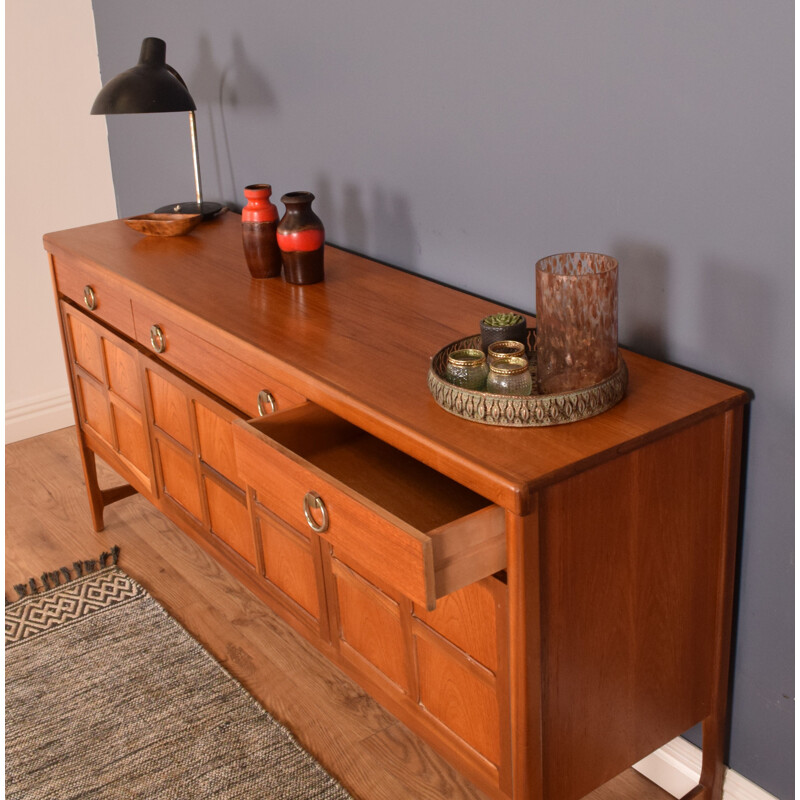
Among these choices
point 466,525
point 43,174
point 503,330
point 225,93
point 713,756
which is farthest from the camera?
Answer: point 43,174

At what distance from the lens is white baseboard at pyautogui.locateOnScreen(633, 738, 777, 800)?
1601 millimetres

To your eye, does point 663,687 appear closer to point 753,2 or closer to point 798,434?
point 798,434

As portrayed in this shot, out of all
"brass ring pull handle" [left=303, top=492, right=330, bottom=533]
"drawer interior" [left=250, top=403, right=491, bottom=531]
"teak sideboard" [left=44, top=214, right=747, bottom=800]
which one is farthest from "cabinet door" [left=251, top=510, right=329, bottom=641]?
"brass ring pull handle" [left=303, top=492, right=330, bottom=533]

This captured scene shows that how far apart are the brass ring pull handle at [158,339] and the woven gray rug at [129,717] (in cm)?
65

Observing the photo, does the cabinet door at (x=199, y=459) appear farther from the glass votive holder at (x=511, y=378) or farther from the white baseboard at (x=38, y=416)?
the white baseboard at (x=38, y=416)

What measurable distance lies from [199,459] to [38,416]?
4.71ft

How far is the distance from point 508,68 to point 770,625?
3.12ft

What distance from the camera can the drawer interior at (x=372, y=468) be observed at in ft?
4.65

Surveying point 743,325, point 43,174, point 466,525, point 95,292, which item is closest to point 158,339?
point 95,292

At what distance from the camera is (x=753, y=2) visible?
1.23 metres

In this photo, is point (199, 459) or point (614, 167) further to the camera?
point (199, 459)

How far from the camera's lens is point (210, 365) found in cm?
181

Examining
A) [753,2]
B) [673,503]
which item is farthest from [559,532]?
[753,2]

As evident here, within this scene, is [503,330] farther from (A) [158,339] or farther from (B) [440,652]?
(A) [158,339]
